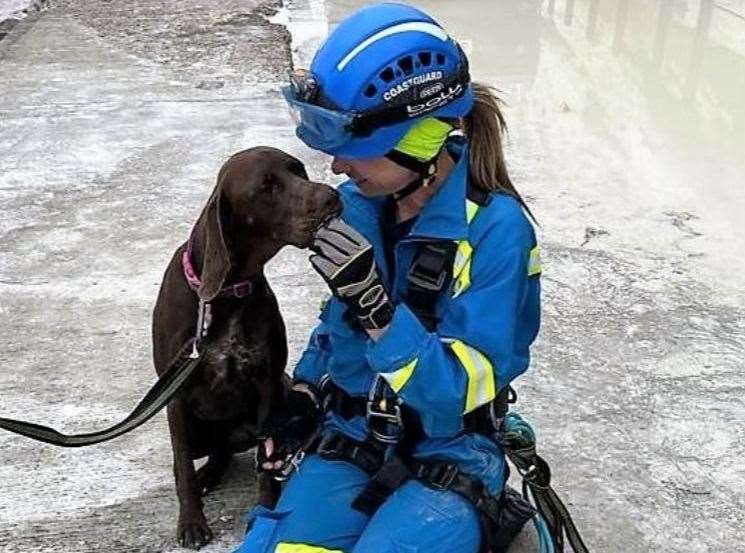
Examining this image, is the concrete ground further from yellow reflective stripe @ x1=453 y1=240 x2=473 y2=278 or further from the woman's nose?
the woman's nose

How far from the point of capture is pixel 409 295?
2.49 metres

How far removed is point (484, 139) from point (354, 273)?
1.73 feet

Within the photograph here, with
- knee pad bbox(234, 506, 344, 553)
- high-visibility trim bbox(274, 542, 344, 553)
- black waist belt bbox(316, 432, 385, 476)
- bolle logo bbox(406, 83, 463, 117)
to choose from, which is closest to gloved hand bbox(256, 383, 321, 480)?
black waist belt bbox(316, 432, 385, 476)

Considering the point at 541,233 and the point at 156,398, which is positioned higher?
the point at 156,398

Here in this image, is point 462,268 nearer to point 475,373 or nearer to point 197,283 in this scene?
point 475,373

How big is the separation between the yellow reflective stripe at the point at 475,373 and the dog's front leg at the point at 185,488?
32.9 inches

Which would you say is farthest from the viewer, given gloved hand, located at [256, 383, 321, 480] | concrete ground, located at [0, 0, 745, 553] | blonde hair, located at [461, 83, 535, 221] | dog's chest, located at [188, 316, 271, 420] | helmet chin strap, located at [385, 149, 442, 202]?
concrete ground, located at [0, 0, 745, 553]

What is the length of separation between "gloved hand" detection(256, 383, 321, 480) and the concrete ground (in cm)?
23

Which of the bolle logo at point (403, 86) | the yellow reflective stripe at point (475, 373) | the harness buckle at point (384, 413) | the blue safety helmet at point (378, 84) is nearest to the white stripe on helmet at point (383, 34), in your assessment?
the blue safety helmet at point (378, 84)

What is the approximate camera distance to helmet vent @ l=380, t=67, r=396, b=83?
2.29 m

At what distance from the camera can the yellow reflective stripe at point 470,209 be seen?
2.46 meters

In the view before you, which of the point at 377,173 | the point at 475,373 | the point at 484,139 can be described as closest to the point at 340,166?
the point at 377,173

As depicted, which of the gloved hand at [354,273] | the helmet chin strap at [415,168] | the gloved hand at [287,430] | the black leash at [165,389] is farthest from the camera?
the gloved hand at [287,430]

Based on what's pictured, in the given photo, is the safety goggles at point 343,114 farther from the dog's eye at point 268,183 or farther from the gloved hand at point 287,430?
the gloved hand at point 287,430
